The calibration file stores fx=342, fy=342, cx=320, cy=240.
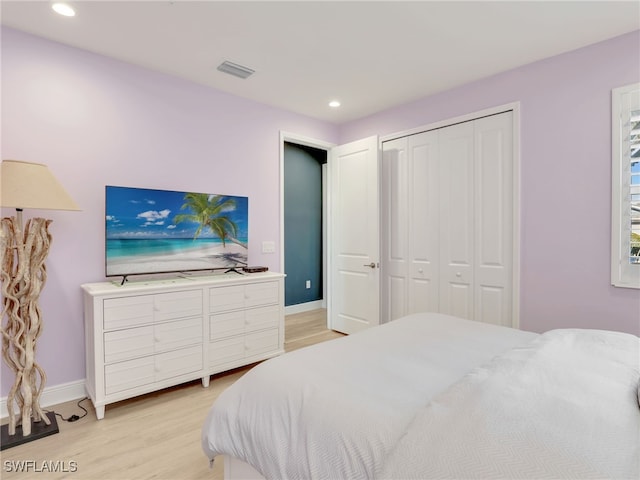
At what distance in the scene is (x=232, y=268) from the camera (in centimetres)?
321

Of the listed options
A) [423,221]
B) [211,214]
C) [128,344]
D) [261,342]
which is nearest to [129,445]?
[128,344]

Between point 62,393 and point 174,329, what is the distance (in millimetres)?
897

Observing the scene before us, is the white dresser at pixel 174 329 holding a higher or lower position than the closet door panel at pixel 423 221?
lower

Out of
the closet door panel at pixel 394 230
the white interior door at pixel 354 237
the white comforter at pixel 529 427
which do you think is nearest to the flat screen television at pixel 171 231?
the white interior door at pixel 354 237

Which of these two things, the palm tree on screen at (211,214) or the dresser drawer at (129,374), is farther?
the palm tree on screen at (211,214)

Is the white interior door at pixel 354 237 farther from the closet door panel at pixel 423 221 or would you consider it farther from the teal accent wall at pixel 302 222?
the teal accent wall at pixel 302 222

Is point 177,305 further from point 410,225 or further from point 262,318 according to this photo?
point 410,225

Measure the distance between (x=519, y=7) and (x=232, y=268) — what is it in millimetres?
2865

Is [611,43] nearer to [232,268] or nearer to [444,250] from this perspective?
[444,250]

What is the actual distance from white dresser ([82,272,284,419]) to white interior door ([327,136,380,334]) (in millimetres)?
1071

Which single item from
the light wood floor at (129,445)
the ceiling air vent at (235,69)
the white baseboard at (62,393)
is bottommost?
the light wood floor at (129,445)

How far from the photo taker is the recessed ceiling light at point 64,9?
2.02 metres

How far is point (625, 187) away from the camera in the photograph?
231 centimetres

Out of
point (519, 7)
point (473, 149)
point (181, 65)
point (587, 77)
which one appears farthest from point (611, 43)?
point (181, 65)
